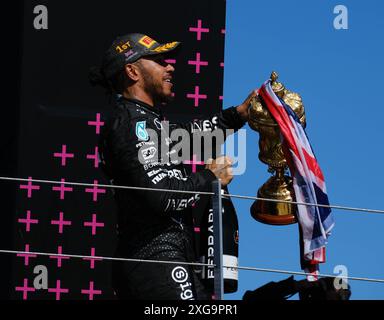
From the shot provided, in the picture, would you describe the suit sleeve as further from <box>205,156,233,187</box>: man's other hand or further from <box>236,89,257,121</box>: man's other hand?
<box>205,156,233,187</box>: man's other hand

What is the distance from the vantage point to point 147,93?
17.4 ft

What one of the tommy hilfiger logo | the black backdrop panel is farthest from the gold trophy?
the black backdrop panel

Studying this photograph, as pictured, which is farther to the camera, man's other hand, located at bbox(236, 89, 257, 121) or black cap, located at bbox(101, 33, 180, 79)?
man's other hand, located at bbox(236, 89, 257, 121)

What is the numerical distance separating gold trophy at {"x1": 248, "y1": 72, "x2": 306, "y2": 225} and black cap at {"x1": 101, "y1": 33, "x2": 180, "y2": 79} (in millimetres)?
503

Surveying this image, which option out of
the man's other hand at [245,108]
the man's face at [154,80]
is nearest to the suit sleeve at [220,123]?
the man's other hand at [245,108]

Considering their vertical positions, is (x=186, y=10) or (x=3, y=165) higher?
(x=186, y=10)

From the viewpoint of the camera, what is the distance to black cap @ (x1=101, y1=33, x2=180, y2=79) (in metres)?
5.30

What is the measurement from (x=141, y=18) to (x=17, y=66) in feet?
2.40

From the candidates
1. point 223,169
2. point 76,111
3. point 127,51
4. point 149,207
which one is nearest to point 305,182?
point 223,169

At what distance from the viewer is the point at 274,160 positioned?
224 inches
